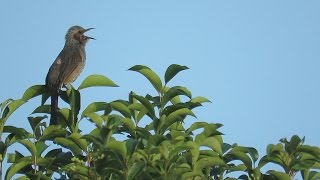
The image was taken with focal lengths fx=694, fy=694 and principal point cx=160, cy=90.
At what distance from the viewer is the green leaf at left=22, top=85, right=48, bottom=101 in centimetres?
730

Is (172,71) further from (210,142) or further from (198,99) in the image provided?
(210,142)

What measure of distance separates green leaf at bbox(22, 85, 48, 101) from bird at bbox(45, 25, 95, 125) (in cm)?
386

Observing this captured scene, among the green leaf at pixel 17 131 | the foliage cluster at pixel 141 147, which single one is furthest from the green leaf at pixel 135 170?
the green leaf at pixel 17 131

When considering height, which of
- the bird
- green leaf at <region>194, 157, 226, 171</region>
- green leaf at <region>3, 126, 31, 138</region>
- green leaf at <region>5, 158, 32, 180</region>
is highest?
the bird

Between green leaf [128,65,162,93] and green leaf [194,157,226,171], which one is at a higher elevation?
green leaf [128,65,162,93]

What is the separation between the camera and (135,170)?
220 inches

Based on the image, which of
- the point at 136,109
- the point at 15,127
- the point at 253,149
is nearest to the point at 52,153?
the point at 15,127

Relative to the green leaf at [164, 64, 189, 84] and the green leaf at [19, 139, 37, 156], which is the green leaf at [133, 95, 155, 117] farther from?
the green leaf at [19, 139, 37, 156]

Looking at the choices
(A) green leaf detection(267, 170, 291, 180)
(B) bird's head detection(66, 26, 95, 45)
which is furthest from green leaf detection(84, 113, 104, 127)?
(B) bird's head detection(66, 26, 95, 45)

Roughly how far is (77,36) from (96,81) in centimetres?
855

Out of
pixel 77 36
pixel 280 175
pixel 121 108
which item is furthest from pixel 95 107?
pixel 77 36

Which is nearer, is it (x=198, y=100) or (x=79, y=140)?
(x=79, y=140)

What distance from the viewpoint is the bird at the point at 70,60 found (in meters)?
12.5

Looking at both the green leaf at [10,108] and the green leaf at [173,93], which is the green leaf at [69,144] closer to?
the green leaf at [10,108]
